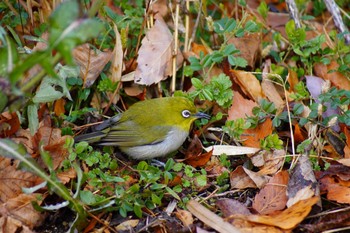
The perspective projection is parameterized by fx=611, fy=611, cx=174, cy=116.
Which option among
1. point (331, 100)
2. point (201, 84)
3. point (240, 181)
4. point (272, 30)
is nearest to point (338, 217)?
point (240, 181)

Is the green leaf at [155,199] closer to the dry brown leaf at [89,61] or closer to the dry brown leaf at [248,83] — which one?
the dry brown leaf at [89,61]

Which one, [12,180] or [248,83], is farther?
[248,83]

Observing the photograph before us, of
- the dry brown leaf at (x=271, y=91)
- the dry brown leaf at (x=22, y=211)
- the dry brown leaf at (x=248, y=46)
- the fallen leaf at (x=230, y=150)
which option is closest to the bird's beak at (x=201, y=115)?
the fallen leaf at (x=230, y=150)

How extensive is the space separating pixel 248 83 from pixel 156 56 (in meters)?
0.88

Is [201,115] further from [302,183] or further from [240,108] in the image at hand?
[302,183]

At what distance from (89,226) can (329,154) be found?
2089mm

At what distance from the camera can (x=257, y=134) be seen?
5184 millimetres

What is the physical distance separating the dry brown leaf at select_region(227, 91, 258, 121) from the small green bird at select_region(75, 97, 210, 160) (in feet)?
0.75

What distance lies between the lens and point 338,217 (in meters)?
4.21

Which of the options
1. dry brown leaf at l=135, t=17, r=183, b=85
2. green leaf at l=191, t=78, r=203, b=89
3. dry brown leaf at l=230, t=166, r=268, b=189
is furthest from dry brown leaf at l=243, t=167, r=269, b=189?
dry brown leaf at l=135, t=17, r=183, b=85

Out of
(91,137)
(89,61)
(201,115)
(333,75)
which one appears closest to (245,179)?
(201,115)

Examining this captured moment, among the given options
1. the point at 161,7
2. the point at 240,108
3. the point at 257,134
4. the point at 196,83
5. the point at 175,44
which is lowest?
the point at 257,134

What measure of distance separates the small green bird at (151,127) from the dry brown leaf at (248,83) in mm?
528

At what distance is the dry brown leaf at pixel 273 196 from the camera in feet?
14.3
